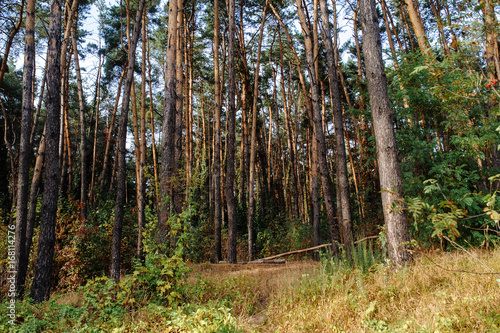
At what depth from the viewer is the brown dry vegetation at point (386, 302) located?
2660 millimetres

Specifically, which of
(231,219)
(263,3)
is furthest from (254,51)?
(231,219)

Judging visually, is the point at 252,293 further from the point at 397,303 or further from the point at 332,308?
the point at 397,303

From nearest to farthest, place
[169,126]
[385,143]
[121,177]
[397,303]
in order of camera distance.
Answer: [397,303] → [385,143] → [169,126] → [121,177]

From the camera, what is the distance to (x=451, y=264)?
12.9 ft

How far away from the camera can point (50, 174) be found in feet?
16.7

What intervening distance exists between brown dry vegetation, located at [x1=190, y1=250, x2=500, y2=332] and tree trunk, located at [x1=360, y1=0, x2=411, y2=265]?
1.33ft

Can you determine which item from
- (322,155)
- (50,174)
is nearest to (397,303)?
(322,155)

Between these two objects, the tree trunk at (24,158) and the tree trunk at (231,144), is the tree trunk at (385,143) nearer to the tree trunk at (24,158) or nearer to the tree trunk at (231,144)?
the tree trunk at (231,144)

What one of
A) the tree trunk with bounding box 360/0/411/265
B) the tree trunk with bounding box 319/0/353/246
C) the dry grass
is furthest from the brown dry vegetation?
the tree trunk with bounding box 319/0/353/246

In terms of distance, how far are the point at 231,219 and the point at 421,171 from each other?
17.5 ft

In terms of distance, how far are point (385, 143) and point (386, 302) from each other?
2.20m

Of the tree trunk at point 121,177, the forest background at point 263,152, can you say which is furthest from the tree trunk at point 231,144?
the tree trunk at point 121,177

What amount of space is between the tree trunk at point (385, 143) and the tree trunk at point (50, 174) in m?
5.59

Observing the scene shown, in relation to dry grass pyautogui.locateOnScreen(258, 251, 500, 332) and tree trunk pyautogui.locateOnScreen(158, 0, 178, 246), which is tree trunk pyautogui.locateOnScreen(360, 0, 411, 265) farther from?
tree trunk pyautogui.locateOnScreen(158, 0, 178, 246)
